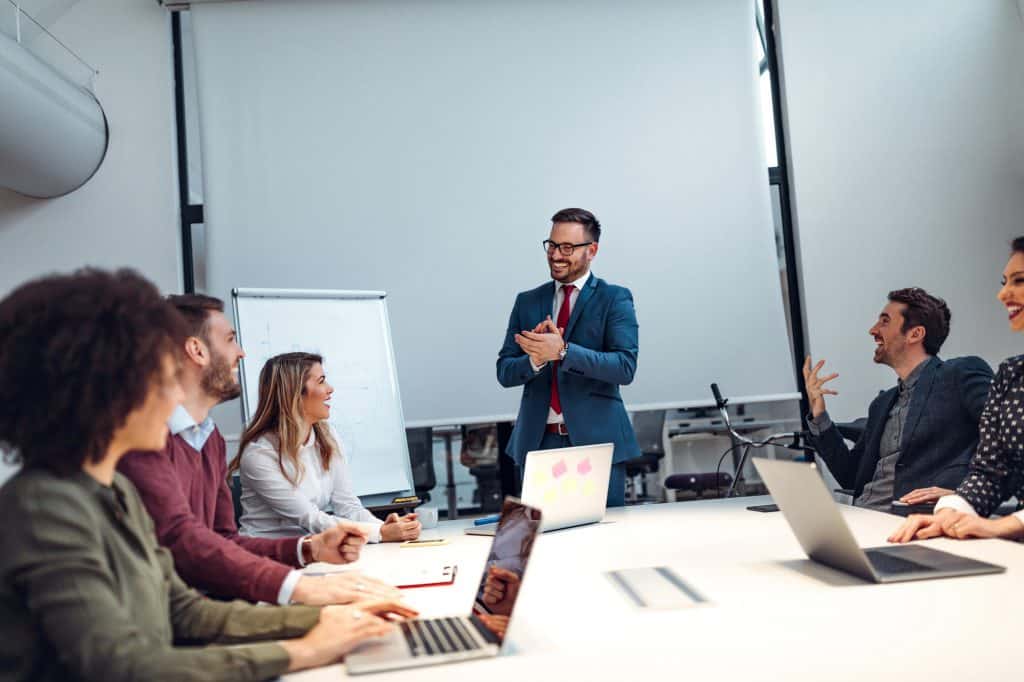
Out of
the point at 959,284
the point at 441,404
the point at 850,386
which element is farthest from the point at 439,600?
the point at 959,284

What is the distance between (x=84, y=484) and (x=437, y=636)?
1.66 feet

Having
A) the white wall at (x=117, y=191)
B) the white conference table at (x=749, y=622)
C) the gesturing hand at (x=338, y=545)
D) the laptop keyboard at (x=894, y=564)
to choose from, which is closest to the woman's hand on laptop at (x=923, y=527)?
the white conference table at (x=749, y=622)

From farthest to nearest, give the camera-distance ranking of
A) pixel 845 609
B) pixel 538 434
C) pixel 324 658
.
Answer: pixel 538 434 < pixel 845 609 < pixel 324 658

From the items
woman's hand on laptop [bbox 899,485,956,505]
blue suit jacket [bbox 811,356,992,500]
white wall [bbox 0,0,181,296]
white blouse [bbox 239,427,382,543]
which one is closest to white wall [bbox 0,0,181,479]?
white wall [bbox 0,0,181,296]

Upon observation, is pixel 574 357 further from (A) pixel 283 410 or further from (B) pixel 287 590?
(B) pixel 287 590

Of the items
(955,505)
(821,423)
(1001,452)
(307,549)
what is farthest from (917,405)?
(307,549)

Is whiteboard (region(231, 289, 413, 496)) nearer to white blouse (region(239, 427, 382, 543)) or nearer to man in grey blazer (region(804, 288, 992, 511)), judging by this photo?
white blouse (region(239, 427, 382, 543))

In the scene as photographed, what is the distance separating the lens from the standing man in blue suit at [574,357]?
2848 millimetres

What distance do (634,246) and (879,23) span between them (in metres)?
1.86

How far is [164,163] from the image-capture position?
469 cm

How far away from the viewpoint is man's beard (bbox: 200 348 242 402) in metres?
2.00

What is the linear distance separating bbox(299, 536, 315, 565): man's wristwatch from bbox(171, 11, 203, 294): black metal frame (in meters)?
3.19

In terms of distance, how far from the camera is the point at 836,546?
1.51m

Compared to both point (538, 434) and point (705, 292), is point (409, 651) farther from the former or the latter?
point (705, 292)
